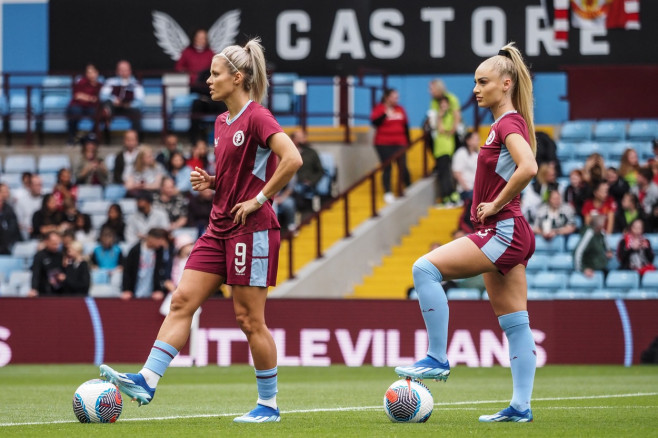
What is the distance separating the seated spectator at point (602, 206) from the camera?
59.9ft

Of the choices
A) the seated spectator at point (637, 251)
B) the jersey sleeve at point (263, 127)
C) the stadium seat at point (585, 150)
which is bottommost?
the seated spectator at point (637, 251)

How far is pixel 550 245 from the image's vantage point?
18.4 m

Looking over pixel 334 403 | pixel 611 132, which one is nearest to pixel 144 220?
pixel 611 132

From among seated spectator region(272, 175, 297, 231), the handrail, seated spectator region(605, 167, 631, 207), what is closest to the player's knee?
the handrail

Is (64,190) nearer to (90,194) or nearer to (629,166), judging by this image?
(90,194)

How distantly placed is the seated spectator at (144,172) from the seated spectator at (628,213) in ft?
22.8

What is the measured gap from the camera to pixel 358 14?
2141cm

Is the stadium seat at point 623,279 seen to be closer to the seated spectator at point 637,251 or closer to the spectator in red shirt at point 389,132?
the seated spectator at point 637,251

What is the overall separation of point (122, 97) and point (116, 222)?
3336mm

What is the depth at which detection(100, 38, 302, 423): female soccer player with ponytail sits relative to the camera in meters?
7.76

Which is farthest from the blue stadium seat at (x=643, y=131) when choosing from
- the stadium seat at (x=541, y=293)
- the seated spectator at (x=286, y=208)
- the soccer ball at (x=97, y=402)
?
the soccer ball at (x=97, y=402)

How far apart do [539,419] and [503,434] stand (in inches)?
43.3

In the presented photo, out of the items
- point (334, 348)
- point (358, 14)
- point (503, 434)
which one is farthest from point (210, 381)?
point (358, 14)

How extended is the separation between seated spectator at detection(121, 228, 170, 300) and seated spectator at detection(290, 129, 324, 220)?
325cm
